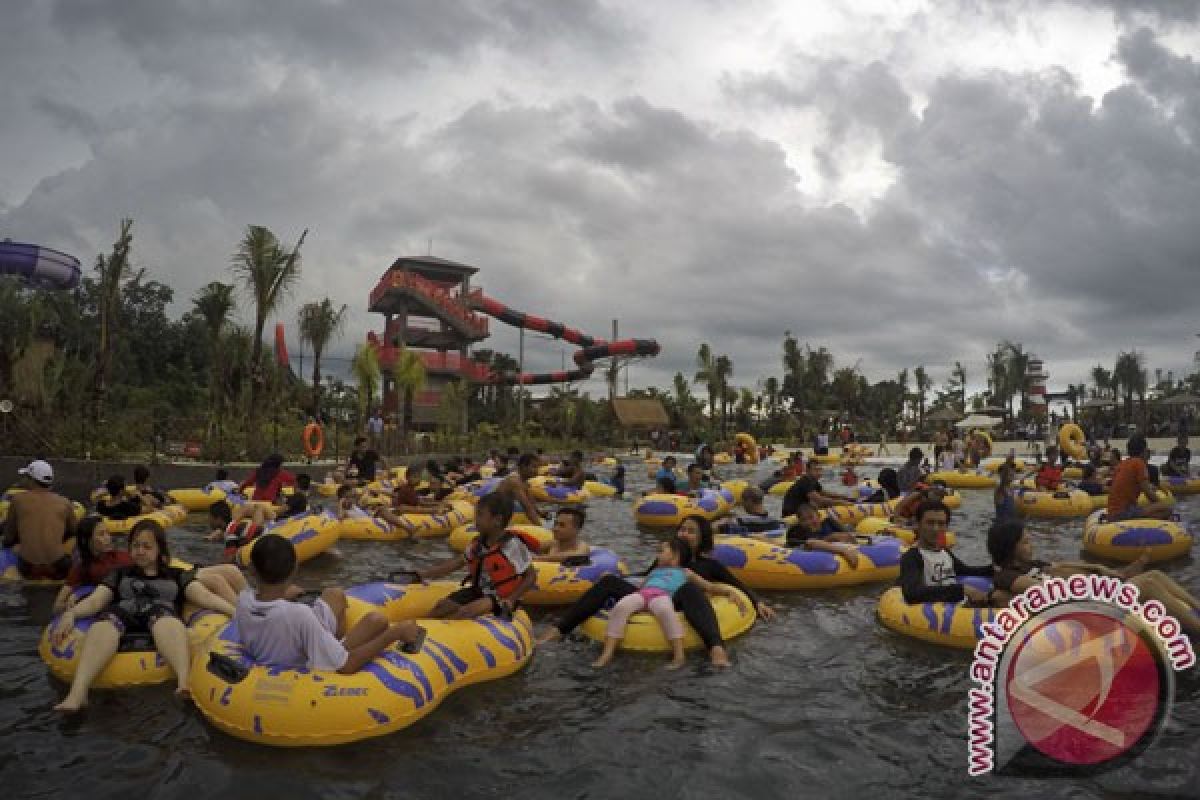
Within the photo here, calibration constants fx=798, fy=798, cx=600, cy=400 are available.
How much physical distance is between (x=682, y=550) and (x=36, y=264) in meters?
32.4

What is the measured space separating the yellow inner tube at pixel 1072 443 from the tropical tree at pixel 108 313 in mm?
28769

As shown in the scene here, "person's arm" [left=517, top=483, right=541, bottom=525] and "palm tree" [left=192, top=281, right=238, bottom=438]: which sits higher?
"palm tree" [left=192, top=281, right=238, bottom=438]

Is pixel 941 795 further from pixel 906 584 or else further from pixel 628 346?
pixel 628 346

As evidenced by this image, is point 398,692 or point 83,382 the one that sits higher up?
point 83,382

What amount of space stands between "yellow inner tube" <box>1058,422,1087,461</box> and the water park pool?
23.7 metres

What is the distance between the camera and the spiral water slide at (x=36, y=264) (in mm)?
29766

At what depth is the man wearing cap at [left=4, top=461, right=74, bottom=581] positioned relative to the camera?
780cm

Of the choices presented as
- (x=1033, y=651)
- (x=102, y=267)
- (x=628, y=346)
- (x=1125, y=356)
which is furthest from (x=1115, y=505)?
(x=1125, y=356)

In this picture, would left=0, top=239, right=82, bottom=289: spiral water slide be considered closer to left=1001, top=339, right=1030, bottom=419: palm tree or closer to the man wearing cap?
the man wearing cap

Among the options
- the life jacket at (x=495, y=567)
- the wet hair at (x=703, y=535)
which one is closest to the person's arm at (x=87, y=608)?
the life jacket at (x=495, y=567)

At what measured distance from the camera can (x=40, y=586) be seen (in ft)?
27.6

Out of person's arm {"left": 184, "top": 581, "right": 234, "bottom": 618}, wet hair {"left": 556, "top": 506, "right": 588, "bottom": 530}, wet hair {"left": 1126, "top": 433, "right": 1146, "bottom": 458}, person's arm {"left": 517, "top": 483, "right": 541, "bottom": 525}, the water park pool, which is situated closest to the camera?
the water park pool

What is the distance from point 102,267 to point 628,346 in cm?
3329

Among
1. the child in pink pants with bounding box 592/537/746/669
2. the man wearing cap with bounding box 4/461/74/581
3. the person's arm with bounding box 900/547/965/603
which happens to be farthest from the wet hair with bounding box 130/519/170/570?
the person's arm with bounding box 900/547/965/603
